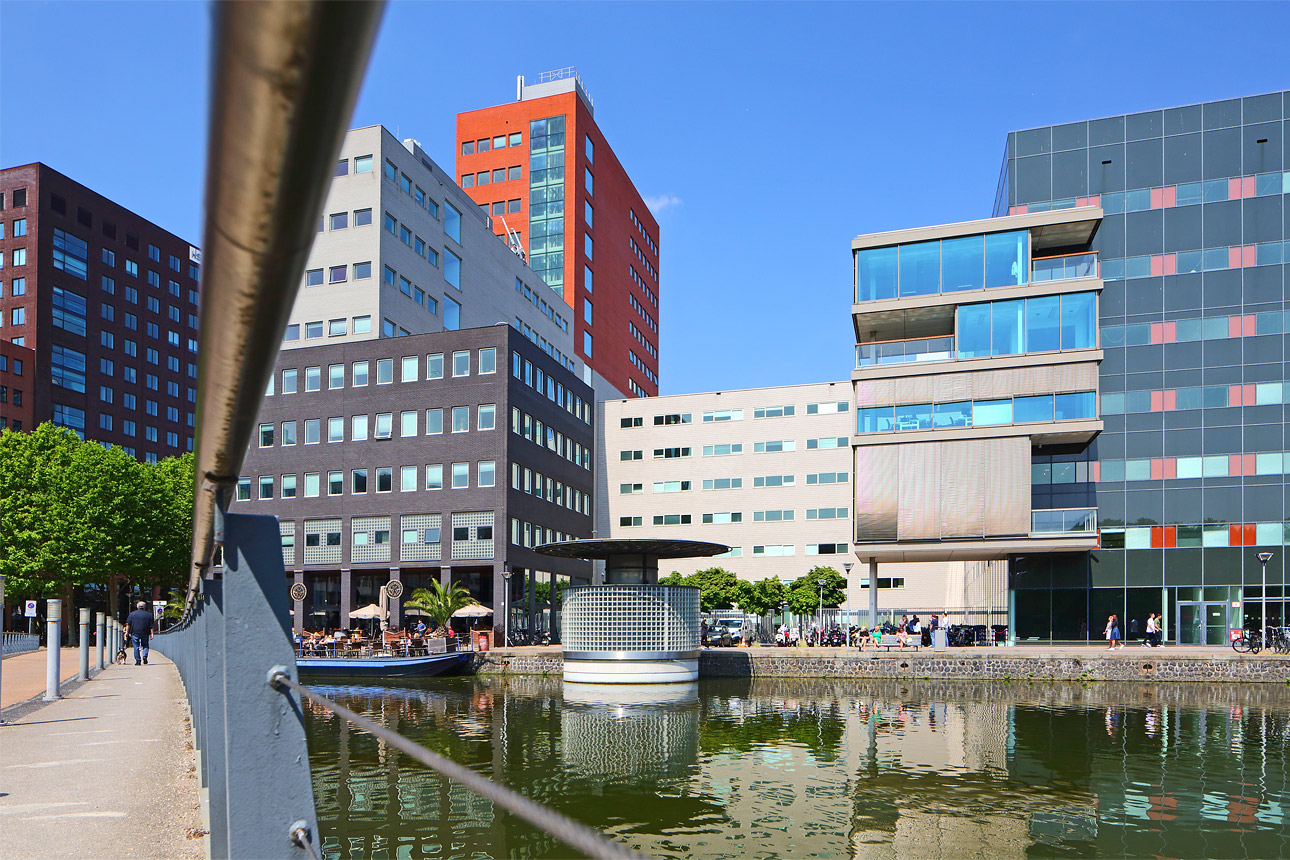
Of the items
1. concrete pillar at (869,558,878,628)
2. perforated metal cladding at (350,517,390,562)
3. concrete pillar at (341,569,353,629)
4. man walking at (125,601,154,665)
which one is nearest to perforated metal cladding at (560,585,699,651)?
man walking at (125,601,154,665)

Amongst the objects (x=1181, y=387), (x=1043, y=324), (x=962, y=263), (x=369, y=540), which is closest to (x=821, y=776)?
(x=1043, y=324)

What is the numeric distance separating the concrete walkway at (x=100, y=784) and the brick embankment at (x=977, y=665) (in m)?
26.0

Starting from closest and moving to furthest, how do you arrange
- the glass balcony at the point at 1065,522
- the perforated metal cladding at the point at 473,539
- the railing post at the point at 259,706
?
the railing post at the point at 259,706, the glass balcony at the point at 1065,522, the perforated metal cladding at the point at 473,539

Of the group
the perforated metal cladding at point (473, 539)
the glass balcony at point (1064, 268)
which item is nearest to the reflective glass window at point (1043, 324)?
the glass balcony at point (1064, 268)

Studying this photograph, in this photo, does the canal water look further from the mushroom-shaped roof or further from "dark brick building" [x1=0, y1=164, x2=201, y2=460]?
"dark brick building" [x1=0, y1=164, x2=201, y2=460]

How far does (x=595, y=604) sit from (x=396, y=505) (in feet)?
100

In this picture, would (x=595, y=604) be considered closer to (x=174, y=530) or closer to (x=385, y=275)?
(x=385, y=275)

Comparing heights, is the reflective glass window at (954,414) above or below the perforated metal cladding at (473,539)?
above

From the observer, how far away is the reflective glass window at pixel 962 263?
169 ft

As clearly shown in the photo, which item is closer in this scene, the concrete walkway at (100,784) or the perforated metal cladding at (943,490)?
the concrete walkway at (100,784)

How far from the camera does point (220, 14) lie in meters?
1.00

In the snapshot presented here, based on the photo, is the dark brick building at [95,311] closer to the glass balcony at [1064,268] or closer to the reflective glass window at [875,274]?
the reflective glass window at [875,274]

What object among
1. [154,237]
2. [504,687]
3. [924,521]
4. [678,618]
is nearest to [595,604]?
[678,618]

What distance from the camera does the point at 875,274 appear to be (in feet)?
174
